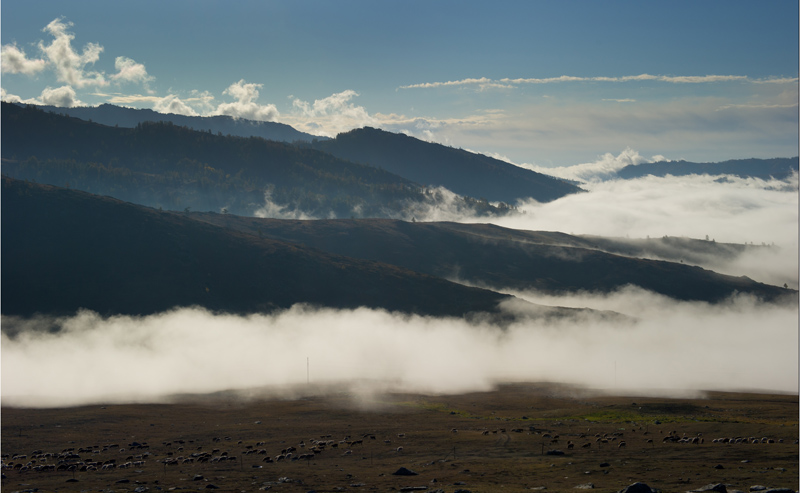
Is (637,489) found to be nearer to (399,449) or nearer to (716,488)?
(716,488)

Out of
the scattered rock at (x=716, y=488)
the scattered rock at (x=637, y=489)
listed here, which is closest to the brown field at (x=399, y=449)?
the scattered rock at (x=716, y=488)

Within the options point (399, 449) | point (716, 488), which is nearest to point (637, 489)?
point (716, 488)

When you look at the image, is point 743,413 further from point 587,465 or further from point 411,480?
point 411,480

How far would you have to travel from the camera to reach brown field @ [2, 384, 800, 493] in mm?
55688

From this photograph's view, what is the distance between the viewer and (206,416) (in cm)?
13100

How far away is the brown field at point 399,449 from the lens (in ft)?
183

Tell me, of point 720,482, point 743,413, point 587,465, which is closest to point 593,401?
point 743,413

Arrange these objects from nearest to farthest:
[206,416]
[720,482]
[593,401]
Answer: [720,482] < [206,416] < [593,401]

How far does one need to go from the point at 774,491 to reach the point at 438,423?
66.4 metres

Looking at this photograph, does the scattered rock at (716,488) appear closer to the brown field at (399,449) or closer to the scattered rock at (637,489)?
the brown field at (399,449)

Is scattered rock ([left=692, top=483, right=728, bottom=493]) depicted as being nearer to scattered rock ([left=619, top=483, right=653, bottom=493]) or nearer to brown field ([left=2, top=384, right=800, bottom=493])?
brown field ([left=2, top=384, right=800, bottom=493])

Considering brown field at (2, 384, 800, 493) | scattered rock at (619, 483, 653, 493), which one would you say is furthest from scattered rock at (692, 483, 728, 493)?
scattered rock at (619, 483, 653, 493)

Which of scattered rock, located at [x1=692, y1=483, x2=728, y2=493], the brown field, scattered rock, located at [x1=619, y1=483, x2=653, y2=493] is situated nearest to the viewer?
scattered rock, located at [x1=619, y1=483, x2=653, y2=493]

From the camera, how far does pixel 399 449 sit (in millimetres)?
77000
